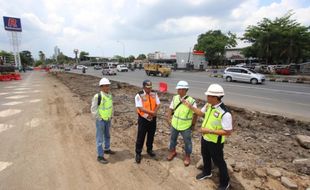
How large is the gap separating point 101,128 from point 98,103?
53 cm

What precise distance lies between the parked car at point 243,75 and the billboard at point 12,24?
227 feet

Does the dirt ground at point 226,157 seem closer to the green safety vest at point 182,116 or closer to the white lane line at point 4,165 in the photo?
the green safety vest at point 182,116

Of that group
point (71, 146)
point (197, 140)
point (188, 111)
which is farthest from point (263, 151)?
point (71, 146)

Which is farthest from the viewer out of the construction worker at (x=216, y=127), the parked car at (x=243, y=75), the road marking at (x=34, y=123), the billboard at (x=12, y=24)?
the billboard at (x=12, y=24)

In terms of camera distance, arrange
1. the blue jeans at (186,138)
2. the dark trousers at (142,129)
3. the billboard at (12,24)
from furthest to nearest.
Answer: the billboard at (12,24) → the dark trousers at (142,129) → the blue jeans at (186,138)

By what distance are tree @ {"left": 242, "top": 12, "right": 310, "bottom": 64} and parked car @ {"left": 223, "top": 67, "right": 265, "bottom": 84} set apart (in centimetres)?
1810

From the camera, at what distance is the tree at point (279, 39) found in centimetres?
3469

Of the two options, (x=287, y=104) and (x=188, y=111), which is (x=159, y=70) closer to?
(x=287, y=104)

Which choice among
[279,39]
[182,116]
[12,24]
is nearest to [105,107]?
[182,116]

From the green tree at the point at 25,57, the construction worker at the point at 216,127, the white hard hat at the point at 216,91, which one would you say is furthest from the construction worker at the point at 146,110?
the green tree at the point at 25,57

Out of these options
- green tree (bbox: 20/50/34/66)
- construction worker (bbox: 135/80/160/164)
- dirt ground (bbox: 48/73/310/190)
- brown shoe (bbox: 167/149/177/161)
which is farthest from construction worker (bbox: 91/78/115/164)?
green tree (bbox: 20/50/34/66)

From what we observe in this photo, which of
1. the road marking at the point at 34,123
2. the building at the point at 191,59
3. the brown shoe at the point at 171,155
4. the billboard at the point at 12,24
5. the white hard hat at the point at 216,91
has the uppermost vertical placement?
the billboard at the point at 12,24

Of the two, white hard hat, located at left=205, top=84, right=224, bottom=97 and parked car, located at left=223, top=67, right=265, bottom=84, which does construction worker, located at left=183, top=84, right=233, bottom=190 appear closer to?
white hard hat, located at left=205, top=84, right=224, bottom=97

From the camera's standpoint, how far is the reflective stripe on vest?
3.10 m
